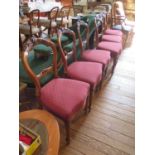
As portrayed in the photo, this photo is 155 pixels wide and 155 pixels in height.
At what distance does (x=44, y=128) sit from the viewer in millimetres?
1053

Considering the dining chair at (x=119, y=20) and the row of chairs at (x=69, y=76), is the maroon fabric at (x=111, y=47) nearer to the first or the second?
the row of chairs at (x=69, y=76)

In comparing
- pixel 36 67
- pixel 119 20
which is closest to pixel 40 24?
pixel 119 20

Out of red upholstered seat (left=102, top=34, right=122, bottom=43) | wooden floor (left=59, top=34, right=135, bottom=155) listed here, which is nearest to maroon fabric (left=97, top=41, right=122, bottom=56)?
red upholstered seat (left=102, top=34, right=122, bottom=43)

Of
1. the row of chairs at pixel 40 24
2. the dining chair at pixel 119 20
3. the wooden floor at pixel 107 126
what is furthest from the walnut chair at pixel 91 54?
the dining chair at pixel 119 20

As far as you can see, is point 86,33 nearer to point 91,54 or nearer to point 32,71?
point 91,54

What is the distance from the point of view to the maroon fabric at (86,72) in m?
1.85

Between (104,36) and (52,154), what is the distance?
264cm

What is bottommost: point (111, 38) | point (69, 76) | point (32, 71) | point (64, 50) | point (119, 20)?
point (69, 76)

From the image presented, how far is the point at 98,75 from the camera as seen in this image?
6.43 feet

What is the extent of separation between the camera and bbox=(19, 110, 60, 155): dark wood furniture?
36.1 inches

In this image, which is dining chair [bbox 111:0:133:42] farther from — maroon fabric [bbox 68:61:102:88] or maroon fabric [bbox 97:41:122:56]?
maroon fabric [bbox 68:61:102:88]

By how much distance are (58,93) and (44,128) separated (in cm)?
50

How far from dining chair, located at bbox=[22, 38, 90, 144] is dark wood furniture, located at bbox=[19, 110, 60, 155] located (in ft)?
0.86

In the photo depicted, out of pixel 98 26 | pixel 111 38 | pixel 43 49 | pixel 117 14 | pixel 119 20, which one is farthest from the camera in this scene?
pixel 117 14
